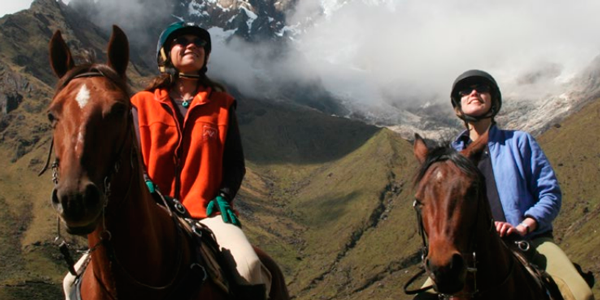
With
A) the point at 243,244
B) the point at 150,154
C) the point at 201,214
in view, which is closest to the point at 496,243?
the point at 243,244

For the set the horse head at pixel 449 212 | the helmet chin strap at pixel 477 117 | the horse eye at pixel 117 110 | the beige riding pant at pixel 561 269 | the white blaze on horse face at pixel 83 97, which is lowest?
the beige riding pant at pixel 561 269

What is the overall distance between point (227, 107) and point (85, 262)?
4.16 m

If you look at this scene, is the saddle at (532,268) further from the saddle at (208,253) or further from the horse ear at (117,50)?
the horse ear at (117,50)

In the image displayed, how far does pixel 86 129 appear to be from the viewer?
7.09 metres

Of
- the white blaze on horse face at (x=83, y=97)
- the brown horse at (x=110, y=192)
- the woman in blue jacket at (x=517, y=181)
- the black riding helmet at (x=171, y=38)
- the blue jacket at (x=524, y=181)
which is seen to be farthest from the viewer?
the black riding helmet at (x=171, y=38)

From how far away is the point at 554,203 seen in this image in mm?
11555

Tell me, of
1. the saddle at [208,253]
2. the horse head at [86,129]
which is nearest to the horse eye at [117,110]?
the horse head at [86,129]

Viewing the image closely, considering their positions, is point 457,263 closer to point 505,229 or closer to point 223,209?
point 505,229

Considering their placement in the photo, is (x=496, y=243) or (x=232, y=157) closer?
(x=496, y=243)

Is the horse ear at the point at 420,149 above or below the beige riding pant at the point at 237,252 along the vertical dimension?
above

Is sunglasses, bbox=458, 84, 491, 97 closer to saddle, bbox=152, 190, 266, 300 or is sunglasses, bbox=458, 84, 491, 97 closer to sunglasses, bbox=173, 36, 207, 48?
sunglasses, bbox=173, 36, 207, 48

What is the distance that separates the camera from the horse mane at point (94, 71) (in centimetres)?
794

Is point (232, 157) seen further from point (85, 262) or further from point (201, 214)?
point (85, 262)

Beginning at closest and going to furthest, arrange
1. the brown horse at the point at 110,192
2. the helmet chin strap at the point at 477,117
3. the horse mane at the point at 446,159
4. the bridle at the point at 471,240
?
1. the brown horse at the point at 110,192
2. the bridle at the point at 471,240
3. the horse mane at the point at 446,159
4. the helmet chin strap at the point at 477,117
